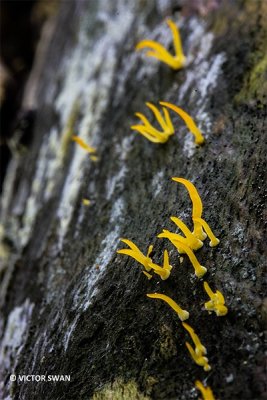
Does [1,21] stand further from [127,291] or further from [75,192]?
[127,291]

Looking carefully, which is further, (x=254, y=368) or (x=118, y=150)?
(x=118, y=150)

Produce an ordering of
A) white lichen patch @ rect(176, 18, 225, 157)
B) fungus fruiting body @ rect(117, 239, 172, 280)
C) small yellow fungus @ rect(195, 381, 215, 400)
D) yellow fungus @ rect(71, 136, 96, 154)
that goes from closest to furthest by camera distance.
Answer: small yellow fungus @ rect(195, 381, 215, 400), fungus fruiting body @ rect(117, 239, 172, 280), white lichen patch @ rect(176, 18, 225, 157), yellow fungus @ rect(71, 136, 96, 154)

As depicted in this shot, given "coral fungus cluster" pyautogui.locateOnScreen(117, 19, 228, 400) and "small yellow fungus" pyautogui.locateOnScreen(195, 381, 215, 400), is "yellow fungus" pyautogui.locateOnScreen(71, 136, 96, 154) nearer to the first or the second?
"coral fungus cluster" pyautogui.locateOnScreen(117, 19, 228, 400)

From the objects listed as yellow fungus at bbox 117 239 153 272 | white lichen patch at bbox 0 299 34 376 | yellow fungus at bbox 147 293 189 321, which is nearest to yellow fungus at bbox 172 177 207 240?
yellow fungus at bbox 117 239 153 272

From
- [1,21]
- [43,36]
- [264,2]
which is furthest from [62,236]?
[1,21]

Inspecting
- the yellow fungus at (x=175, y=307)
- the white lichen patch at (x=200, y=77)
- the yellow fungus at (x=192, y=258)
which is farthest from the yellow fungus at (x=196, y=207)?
the white lichen patch at (x=200, y=77)

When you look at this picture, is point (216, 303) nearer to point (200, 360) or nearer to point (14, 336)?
point (200, 360)

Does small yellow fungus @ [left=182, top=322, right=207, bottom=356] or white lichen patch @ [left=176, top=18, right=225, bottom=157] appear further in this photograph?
white lichen patch @ [left=176, top=18, right=225, bottom=157]
